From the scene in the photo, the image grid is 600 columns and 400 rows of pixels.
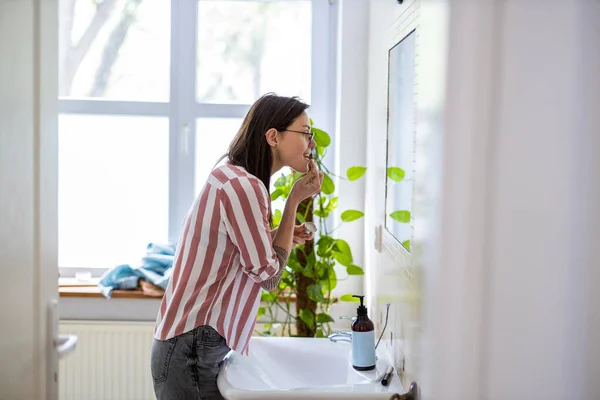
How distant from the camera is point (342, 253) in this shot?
8.47 ft

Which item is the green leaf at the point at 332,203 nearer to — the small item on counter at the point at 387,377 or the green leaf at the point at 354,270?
the green leaf at the point at 354,270

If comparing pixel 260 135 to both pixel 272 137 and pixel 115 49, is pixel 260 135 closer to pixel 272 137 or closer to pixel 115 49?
pixel 272 137

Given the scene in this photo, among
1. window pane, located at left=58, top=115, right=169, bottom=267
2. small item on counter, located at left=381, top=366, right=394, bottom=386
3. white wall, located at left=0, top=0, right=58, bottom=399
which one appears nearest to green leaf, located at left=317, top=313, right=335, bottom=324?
small item on counter, located at left=381, top=366, right=394, bottom=386

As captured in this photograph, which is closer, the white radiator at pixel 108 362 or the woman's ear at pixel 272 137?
the woman's ear at pixel 272 137

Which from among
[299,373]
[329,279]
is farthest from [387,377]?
[329,279]

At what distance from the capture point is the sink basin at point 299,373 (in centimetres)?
156

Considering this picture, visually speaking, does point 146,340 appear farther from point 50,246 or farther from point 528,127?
point 528,127

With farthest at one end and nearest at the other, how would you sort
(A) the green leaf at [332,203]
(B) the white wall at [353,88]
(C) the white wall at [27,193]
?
1. (B) the white wall at [353,88]
2. (A) the green leaf at [332,203]
3. (C) the white wall at [27,193]

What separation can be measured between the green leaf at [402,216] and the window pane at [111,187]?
60.4 inches

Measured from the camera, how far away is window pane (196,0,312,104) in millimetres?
3113

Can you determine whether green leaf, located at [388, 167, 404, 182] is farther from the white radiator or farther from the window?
the white radiator

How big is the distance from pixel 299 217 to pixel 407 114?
0.90 meters

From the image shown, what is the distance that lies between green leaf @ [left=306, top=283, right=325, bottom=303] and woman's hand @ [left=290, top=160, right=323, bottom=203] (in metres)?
0.71

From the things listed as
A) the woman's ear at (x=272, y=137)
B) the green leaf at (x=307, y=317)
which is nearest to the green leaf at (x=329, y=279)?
the green leaf at (x=307, y=317)
